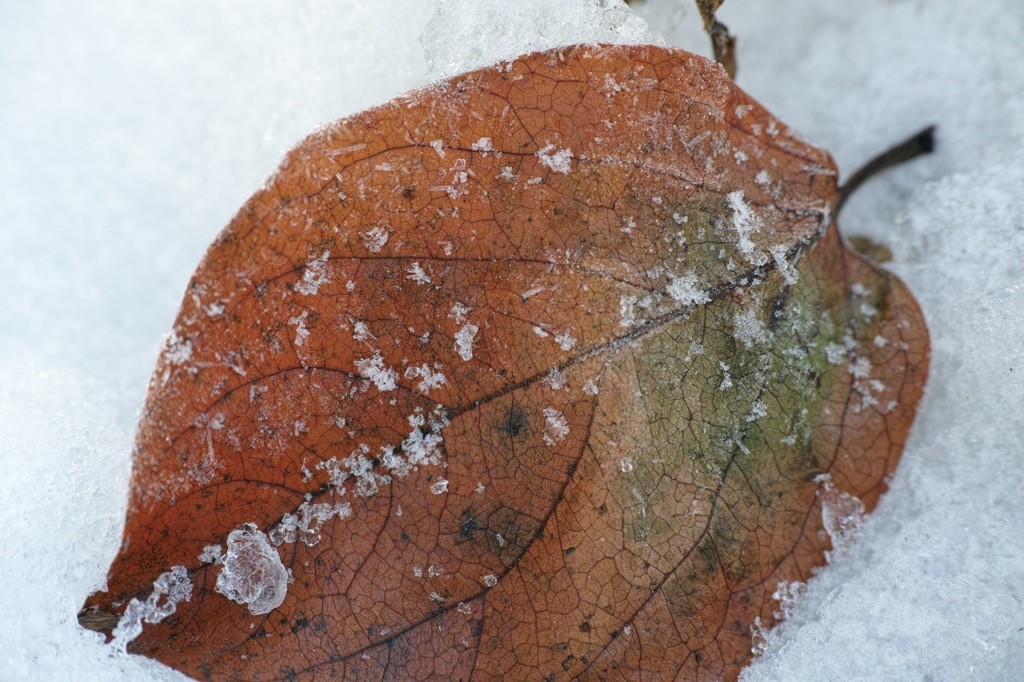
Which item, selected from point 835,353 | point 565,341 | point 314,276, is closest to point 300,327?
point 314,276

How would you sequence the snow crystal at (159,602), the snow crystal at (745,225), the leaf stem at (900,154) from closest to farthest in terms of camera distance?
the snow crystal at (159,602) < the snow crystal at (745,225) < the leaf stem at (900,154)

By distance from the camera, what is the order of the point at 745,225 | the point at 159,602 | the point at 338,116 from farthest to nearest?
the point at 338,116 → the point at 745,225 → the point at 159,602

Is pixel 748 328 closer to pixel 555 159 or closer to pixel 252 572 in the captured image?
pixel 555 159

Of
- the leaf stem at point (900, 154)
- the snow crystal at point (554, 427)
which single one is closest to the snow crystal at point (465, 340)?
the snow crystal at point (554, 427)

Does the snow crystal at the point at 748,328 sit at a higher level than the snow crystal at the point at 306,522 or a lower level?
higher

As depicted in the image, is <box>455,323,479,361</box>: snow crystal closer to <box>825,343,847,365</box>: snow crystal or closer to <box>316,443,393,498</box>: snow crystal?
<box>316,443,393,498</box>: snow crystal

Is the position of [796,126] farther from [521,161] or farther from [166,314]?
[166,314]

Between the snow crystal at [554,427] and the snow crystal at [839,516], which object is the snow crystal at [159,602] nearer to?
the snow crystal at [554,427]
